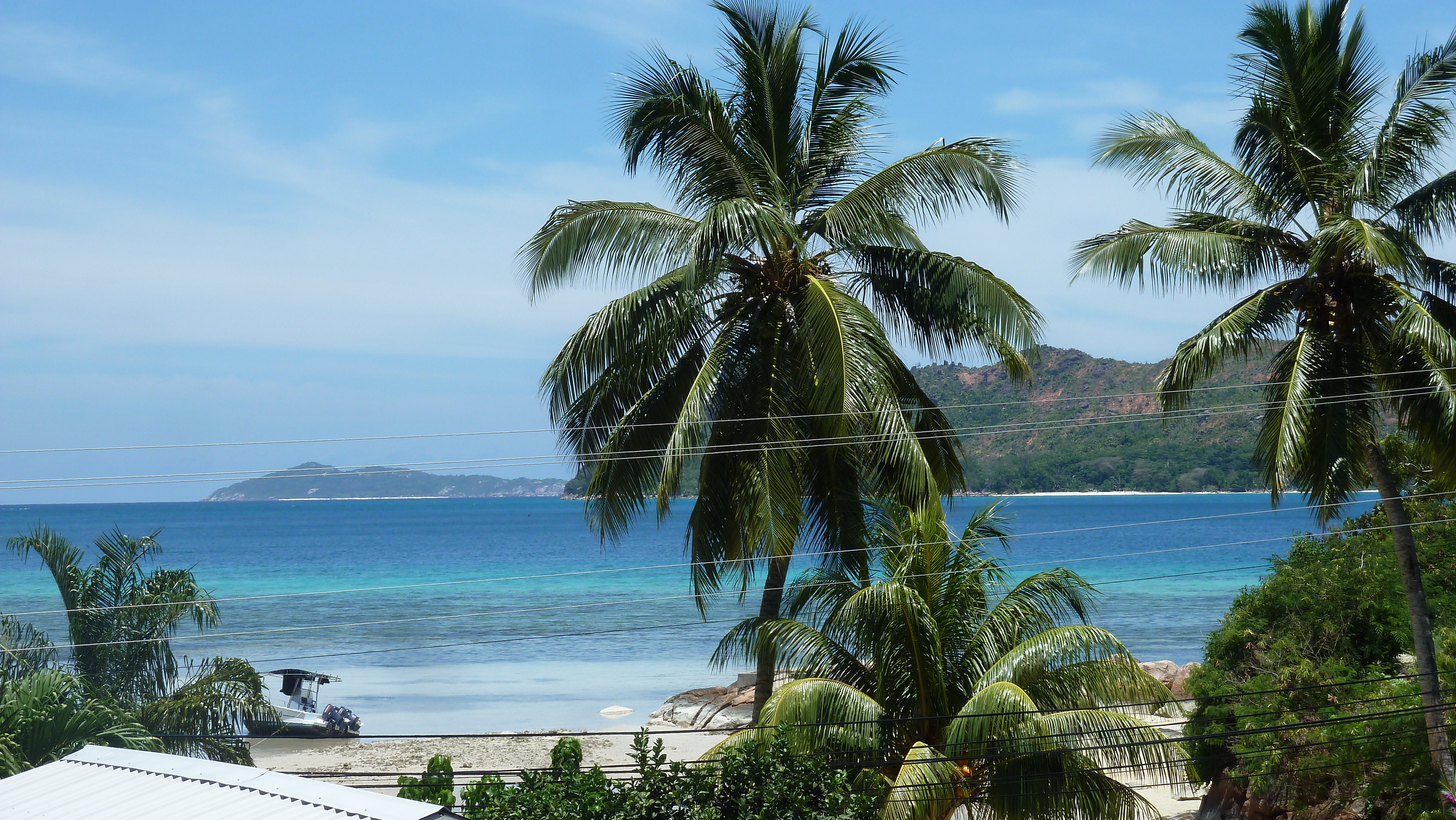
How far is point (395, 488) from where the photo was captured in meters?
156

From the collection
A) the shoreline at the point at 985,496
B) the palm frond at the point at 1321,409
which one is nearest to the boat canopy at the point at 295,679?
the shoreline at the point at 985,496

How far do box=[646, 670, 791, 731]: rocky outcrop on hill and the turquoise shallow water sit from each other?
71.5 inches

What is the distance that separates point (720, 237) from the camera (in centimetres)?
1141

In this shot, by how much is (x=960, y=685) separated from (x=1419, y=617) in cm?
573

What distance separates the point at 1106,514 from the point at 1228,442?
42.4 meters

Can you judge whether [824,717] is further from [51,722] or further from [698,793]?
[51,722]

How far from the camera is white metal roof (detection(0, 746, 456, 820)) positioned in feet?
22.4

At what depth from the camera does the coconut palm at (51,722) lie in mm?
12906

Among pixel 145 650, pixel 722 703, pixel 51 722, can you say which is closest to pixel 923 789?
pixel 51 722

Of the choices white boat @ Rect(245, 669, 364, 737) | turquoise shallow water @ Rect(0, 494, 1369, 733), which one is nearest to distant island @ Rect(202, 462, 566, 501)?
turquoise shallow water @ Rect(0, 494, 1369, 733)

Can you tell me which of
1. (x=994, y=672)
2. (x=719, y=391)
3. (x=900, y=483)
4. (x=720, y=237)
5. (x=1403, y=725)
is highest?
(x=720, y=237)

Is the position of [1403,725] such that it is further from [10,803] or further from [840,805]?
[10,803]

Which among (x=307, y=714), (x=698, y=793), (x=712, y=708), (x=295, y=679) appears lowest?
(x=712, y=708)

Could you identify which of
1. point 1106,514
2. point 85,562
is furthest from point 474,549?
point 1106,514
